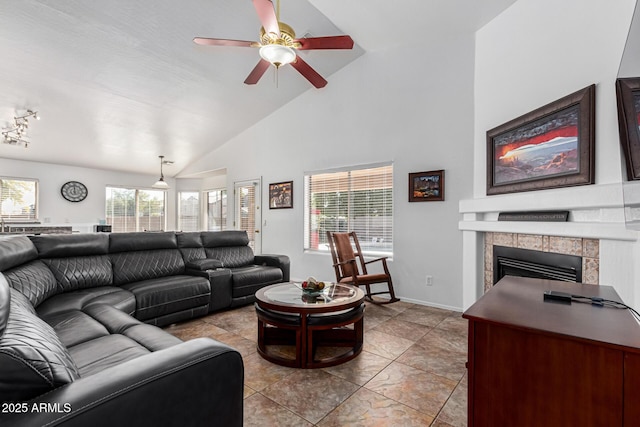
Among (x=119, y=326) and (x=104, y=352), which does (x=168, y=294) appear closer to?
(x=119, y=326)

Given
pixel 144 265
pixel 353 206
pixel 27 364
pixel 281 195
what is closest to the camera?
pixel 27 364

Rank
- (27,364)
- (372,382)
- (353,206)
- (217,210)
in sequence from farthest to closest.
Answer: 1. (217,210)
2. (353,206)
3. (372,382)
4. (27,364)

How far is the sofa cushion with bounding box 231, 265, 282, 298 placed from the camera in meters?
3.64

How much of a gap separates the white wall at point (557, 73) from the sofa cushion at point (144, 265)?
135 inches

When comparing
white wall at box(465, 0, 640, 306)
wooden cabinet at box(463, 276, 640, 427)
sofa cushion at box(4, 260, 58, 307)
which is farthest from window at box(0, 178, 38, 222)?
wooden cabinet at box(463, 276, 640, 427)

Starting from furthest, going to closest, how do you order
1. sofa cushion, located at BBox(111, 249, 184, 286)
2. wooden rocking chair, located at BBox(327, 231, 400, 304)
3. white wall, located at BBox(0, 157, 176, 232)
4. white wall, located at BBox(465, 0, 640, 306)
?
white wall, located at BBox(0, 157, 176, 232) < wooden rocking chair, located at BBox(327, 231, 400, 304) < sofa cushion, located at BBox(111, 249, 184, 286) < white wall, located at BBox(465, 0, 640, 306)

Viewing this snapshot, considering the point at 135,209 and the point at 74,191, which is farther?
the point at 135,209

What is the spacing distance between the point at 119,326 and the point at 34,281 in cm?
104

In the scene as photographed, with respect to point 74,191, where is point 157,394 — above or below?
below

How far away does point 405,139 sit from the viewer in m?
4.02

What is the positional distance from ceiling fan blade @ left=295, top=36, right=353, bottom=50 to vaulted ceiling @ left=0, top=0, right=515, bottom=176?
109cm

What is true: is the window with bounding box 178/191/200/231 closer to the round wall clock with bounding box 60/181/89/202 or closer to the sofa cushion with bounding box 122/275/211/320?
the round wall clock with bounding box 60/181/89/202

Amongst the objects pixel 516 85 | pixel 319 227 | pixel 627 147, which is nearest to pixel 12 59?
pixel 319 227

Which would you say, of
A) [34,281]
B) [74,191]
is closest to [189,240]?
[34,281]
